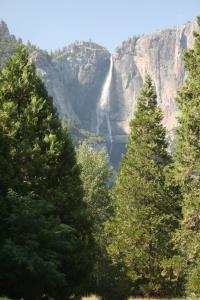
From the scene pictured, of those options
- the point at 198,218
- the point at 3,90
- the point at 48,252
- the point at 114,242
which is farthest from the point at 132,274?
the point at 3,90

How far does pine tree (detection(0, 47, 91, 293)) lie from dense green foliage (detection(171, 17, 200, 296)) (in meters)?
5.51

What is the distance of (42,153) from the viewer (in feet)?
69.9

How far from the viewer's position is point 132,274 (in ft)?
94.1

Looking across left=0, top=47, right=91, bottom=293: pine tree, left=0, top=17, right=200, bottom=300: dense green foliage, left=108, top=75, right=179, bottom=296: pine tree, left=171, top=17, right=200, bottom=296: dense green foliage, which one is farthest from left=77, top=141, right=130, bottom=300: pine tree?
left=0, top=47, right=91, bottom=293: pine tree

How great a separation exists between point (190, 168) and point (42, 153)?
8.23 m

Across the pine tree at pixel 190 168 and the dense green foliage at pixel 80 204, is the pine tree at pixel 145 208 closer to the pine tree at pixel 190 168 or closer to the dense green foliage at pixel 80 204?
the dense green foliage at pixel 80 204

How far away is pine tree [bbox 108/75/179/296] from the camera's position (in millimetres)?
28156

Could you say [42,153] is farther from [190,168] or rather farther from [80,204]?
[190,168]

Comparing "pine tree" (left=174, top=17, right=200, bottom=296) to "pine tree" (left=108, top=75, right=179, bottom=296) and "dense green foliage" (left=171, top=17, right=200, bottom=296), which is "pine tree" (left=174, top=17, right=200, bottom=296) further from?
"pine tree" (left=108, top=75, right=179, bottom=296)

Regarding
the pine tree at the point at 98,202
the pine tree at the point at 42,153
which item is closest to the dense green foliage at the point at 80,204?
the pine tree at the point at 42,153

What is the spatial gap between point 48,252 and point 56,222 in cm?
175

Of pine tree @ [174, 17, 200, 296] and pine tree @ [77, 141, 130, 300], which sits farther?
pine tree @ [77, 141, 130, 300]

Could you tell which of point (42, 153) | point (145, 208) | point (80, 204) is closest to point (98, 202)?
point (145, 208)

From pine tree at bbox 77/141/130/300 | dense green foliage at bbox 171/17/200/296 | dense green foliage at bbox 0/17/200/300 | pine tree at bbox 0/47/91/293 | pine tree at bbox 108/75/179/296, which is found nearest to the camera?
dense green foliage at bbox 0/17/200/300
